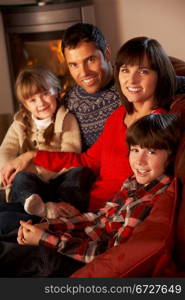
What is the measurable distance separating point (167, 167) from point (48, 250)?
0.44 meters

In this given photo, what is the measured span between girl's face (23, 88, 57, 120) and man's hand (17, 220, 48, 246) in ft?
2.32

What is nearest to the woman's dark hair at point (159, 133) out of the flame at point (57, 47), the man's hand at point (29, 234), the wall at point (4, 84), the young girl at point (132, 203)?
the young girl at point (132, 203)

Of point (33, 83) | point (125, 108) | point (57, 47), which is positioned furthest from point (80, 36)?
point (57, 47)

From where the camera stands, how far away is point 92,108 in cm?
193

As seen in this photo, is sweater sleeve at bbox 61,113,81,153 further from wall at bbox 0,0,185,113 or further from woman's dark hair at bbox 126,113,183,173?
wall at bbox 0,0,185,113

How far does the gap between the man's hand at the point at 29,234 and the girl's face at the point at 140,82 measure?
1.85ft

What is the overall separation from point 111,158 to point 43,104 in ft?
1.63

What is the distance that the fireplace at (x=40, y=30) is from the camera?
326cm

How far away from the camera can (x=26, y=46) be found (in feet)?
11.6

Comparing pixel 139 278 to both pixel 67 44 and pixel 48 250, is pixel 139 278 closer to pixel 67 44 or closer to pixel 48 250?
pixel 48 250

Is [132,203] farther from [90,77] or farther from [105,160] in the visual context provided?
[90,77]

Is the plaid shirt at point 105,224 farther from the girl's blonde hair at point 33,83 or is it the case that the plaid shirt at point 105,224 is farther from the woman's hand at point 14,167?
the girl's blonde hair at point 33,83

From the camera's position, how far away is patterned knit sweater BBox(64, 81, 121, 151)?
1910 millimetres

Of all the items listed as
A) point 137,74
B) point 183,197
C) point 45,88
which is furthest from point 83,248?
point 45,88
